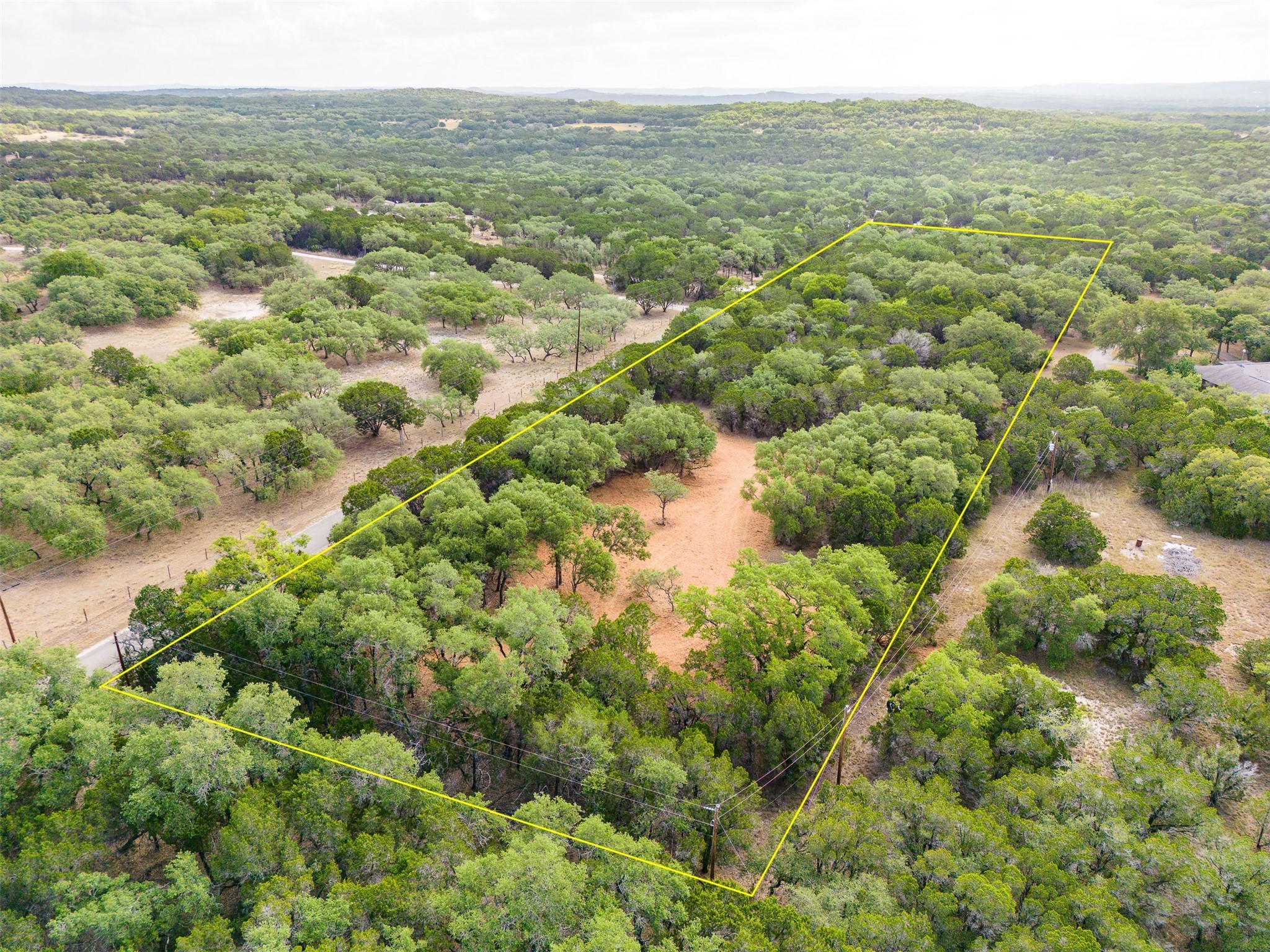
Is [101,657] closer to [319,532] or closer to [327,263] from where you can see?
[319,532]

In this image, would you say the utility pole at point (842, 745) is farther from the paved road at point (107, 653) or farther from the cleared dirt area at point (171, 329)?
the cleared dirt area at point (171, 329)

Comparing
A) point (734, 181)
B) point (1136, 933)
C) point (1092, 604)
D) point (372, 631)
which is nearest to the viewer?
point (1136, 933)

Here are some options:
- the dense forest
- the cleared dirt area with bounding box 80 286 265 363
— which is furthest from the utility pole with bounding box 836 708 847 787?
the cleared dirt area with bounding box 80 286 265 363

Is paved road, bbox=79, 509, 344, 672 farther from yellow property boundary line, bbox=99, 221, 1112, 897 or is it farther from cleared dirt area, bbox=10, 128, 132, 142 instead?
cleared dirt area, bbox=10, 128, 132, 142

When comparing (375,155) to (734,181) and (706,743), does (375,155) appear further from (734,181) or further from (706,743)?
(706,743)

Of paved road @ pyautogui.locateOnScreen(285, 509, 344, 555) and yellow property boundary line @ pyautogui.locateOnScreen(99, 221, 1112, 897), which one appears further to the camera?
paved road @ pyautogui.locateOnScreen(285, 509, 344, 555)

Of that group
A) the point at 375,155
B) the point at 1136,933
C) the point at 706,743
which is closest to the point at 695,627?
the point at 706,743
